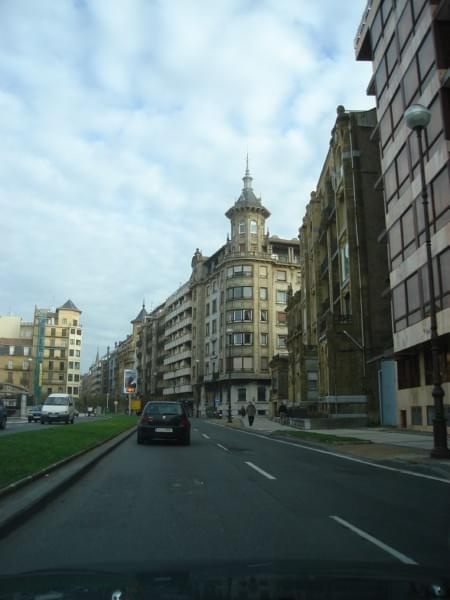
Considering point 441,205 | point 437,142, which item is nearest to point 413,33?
point 437,142

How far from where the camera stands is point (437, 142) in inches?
847

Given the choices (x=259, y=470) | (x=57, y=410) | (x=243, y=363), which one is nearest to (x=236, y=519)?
(x=259, y=470)

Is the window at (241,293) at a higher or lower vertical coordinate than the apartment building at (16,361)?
higher

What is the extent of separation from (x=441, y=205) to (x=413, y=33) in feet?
28.1

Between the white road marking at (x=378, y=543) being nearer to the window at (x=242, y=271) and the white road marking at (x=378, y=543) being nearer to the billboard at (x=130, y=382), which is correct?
the billboard at (x=130, y=382)

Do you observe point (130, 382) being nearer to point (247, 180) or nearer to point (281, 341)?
point (281, 341)

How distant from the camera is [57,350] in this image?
122 metres

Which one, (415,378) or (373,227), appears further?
(373,227)

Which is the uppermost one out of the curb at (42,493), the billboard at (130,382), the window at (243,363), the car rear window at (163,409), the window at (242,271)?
the window at (242,271)

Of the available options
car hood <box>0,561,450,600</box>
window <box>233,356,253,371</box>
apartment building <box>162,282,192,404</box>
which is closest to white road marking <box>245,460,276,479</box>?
car hood <box>0,561,450,600</box>

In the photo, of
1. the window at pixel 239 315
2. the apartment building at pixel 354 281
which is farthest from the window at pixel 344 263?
the window at pixel 239 315

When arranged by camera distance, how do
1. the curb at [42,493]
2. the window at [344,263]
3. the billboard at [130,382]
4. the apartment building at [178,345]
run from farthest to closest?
the apartment building at [178,345]
the billboard at [130,382]
the window at [344,263]
the curb at [42,493]

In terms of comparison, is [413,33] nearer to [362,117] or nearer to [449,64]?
[449,64]

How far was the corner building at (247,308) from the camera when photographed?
74.7 meters
